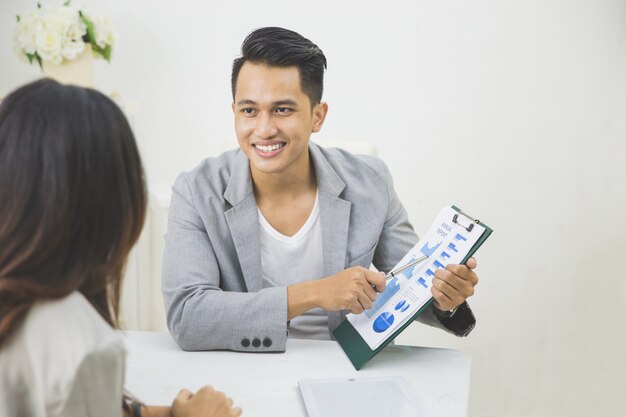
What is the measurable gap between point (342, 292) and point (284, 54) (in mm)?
576

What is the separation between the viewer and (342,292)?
1252 mm

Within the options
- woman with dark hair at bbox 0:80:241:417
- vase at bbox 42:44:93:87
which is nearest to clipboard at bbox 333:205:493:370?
woman with dark hair at bbox 0:80:241:417

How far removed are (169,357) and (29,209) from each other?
1.98 feet

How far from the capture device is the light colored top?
2.05 ft

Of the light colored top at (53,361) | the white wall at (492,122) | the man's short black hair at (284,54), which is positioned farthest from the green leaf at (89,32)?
the light colored top at (53,361)

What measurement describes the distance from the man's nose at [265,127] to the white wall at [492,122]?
97cm

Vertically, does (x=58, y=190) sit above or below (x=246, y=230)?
above

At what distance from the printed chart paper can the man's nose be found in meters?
0.43

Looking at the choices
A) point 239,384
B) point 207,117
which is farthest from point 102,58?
point 239,384

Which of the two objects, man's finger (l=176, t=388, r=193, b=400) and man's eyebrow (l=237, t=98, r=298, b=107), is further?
man's eyebrow (l=237, t=98, r=298, b=107)

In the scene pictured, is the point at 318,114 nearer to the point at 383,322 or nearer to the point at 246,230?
the point at 246,230

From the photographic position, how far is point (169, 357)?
3.89 feet

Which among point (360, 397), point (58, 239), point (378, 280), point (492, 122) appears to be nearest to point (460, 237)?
point (378, 280)

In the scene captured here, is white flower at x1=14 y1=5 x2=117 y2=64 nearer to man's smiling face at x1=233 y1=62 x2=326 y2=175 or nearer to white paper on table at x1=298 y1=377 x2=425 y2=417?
man's smiling face at x1=233 y1=62 x2=326 y2=175
